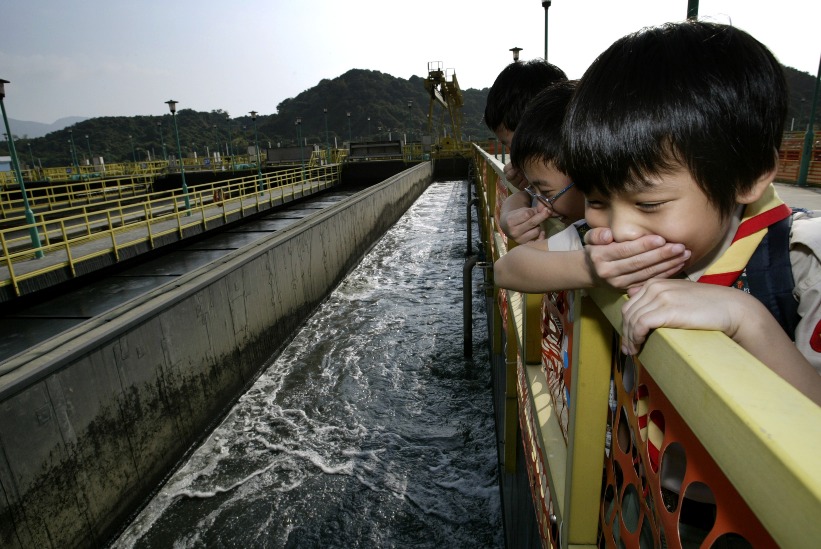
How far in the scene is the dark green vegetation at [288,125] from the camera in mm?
109312

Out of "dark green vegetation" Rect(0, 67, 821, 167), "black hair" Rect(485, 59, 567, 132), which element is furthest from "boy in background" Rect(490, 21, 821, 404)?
"dark green vegetation" Rect(0, 67, 821, 167)

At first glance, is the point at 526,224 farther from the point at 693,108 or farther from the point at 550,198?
the point at 693,108

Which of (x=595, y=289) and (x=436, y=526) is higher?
(x=595, y=289)

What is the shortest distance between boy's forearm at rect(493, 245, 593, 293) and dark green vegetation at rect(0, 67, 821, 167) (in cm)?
10152

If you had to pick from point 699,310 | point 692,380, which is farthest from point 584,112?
point 692,380

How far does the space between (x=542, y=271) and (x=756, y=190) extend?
542 mm

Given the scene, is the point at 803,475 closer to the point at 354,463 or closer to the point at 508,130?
the point at 508,130

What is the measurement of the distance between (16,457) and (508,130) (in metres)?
4.45

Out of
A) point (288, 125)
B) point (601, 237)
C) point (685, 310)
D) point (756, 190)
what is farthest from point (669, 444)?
point (288, 125)

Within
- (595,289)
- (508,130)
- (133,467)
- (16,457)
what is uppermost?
(508,130)

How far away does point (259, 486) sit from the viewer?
223 inches

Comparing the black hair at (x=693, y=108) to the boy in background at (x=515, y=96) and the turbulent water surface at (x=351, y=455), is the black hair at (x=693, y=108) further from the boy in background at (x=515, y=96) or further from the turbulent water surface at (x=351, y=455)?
the turbulent water surface at (x=351, y=455)

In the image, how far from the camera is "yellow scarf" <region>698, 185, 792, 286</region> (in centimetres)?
108

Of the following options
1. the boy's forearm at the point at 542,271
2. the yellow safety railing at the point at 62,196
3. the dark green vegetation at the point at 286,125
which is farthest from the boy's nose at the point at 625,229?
the dark green vegetation at the point at 286,125
